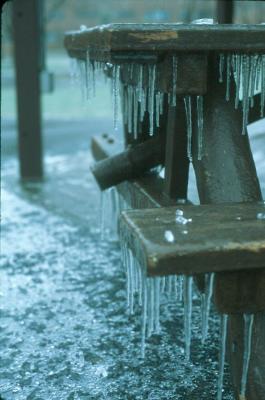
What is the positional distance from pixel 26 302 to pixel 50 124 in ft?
22.8

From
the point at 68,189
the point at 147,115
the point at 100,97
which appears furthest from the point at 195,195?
the point at 100,97

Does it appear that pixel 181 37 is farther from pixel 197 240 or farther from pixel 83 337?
pixel 83 337

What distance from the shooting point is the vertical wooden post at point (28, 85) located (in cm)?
555

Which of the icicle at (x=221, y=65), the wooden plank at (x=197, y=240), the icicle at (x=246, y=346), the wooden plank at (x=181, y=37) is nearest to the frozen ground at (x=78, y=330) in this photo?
the icicle at (x=246, y=346)

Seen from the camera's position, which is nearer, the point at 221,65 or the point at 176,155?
the point at 221,65

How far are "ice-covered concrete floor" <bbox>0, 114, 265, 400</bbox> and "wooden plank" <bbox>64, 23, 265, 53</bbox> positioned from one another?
1.18 metres

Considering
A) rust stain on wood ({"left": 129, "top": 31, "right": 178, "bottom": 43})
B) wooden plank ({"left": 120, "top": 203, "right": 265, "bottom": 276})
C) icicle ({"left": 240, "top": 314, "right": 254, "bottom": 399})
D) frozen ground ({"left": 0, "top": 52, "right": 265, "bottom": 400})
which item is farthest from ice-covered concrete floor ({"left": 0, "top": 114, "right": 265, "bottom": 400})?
rust stain on wood ({"left": 129, "top": 31, "right": 178, "bottom": 43})

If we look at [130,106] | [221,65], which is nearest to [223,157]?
[221,65]

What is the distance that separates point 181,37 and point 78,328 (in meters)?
1.49

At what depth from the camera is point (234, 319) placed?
70.6 inches

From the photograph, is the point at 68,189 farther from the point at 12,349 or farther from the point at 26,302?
the point at 12,349

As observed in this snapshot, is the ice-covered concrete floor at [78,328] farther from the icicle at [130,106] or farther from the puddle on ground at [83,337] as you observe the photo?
the icicle at [130,106]

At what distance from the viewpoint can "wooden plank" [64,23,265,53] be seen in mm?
1701

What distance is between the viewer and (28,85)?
18.7 feet
